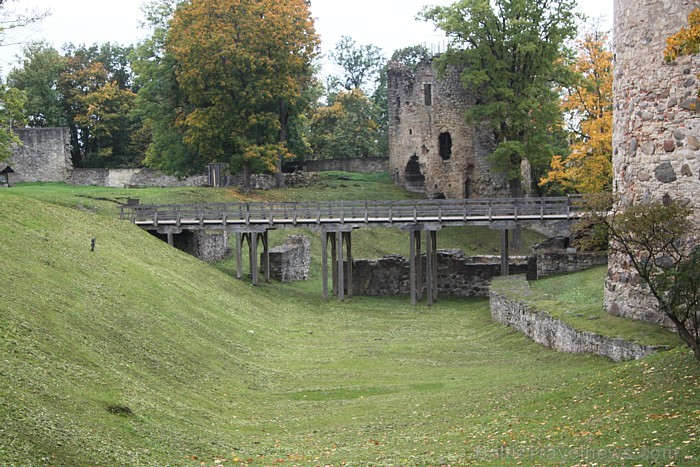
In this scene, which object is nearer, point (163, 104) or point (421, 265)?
point (421, 265)

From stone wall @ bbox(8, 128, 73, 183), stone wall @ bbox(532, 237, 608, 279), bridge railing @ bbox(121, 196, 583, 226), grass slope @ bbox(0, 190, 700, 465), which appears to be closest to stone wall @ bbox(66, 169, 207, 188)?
stone wall @ bbox(8, 128, 73, 183)

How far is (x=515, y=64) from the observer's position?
43.9 m

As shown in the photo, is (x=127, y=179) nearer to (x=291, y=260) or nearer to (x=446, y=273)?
A: (x=291, y=260)

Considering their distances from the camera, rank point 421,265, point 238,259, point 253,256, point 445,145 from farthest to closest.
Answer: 1. point 445,145
2. point 421,265
3. point 238,259
4. point 253,256

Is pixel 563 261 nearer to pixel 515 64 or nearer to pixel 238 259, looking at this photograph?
pixel 238 259

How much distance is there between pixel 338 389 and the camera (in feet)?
57.5

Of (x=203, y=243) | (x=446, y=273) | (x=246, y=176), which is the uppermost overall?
(x=246, y=176)

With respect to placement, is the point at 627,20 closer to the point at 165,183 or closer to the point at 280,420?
the point at 280,420

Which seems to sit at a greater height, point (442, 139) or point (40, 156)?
point (442, 139)

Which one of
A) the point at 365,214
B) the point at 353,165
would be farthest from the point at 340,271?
the point at 353,165

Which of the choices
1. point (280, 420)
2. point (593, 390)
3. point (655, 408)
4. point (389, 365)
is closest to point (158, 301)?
point (389, 365)

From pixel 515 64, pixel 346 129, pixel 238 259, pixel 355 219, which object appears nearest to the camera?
pixel 355 219

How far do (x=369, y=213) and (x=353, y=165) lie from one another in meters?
31.3

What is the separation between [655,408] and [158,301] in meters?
13.1
